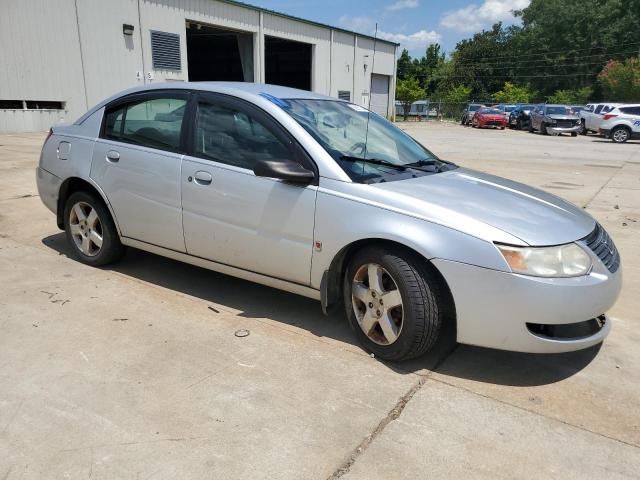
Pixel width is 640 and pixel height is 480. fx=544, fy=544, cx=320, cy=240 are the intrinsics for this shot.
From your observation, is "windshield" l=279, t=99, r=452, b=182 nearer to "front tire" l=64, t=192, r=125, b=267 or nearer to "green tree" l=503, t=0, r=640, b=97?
"front tire" l=64, t=192, r=125, b=267

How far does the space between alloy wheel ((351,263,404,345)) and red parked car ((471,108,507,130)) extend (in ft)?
117

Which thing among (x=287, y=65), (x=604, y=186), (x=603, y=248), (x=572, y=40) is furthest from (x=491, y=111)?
(x=572, y=40)

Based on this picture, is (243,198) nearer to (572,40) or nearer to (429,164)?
(429,164)

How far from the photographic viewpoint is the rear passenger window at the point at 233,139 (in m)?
3.70

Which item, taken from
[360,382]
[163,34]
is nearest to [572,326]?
[360,382]

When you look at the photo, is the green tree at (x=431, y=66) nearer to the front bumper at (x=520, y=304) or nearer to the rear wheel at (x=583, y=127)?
the rear wheel at (x=583, y=127)

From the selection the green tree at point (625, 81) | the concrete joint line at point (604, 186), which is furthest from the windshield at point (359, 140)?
the green tree at point (625, 81)

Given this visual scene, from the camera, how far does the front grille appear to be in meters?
3.16

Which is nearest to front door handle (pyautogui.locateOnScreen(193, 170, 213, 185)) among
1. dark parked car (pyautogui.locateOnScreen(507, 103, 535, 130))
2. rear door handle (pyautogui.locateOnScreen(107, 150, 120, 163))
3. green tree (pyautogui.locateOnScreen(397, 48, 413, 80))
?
rear door handle (pyautogui.locateOnScreen(107, 150, 120, 163))

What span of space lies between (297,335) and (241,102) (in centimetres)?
168

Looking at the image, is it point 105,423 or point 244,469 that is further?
point 105,423

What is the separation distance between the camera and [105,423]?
2.64m

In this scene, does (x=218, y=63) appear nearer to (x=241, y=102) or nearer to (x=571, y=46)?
(x=241, y=102)

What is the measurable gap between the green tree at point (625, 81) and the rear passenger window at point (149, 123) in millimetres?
50479
